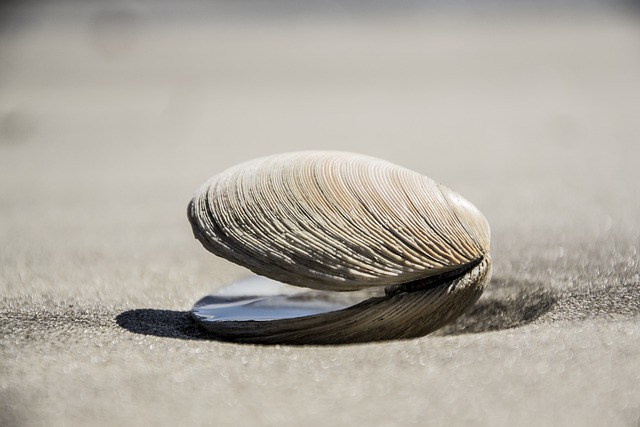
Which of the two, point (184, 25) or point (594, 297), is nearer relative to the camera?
point (594, 297)

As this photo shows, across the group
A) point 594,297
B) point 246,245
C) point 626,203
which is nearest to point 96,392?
point 246,245

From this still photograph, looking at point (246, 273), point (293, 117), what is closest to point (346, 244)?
point (246, 273)

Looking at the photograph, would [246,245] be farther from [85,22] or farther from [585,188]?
[85,22]

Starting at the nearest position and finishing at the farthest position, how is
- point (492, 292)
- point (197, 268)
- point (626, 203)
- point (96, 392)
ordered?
point (96, 392)
point (492, 292)
point (197, 268)
point (626, 203)

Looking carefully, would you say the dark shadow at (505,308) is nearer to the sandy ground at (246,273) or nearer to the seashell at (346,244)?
the sandy ground at (246,273)

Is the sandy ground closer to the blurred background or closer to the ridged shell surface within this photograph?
the blurred background

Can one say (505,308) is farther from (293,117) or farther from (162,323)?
(293,117)

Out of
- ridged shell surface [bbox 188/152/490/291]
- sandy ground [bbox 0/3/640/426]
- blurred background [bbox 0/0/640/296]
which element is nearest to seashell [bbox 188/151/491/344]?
ridged shell surface [bbox 188/152/490/291]
